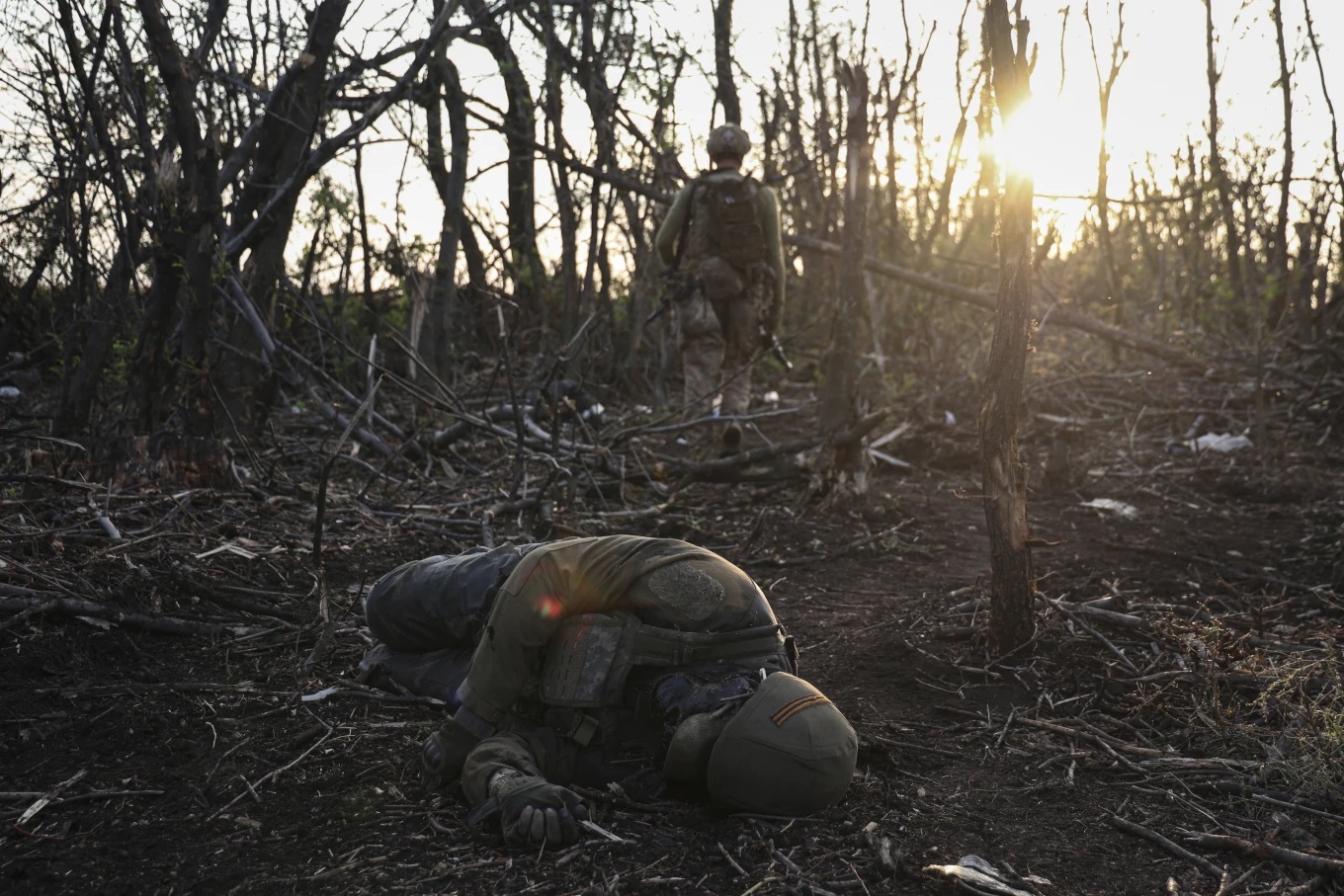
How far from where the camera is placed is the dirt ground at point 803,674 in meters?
2.51

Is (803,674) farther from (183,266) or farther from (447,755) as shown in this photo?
(183,266)

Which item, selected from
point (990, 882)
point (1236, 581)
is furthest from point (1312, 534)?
point (990, 882)

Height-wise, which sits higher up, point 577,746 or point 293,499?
point 293,499

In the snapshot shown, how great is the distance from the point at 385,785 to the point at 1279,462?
718cm

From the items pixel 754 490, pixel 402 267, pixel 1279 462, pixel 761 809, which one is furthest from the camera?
pixel 402 267

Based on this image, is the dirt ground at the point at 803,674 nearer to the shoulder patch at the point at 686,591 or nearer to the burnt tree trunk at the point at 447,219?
the shoulder patch at the point at 686,591

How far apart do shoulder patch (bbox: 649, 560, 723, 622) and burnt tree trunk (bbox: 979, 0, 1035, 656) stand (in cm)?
160

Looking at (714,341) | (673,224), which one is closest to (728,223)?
(673,224)

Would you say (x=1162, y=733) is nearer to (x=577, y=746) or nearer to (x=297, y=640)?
(x=577, y=746)

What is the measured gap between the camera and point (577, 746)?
9.44 feet

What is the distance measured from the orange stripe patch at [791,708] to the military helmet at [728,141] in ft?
19.0

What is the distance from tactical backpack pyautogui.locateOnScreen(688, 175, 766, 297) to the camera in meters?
7.75

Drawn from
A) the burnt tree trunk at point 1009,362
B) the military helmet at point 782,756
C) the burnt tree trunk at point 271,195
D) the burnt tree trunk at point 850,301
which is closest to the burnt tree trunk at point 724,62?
the burnt tree trunk at point 850,301

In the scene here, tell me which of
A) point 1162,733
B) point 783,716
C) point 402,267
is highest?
point 402,267
